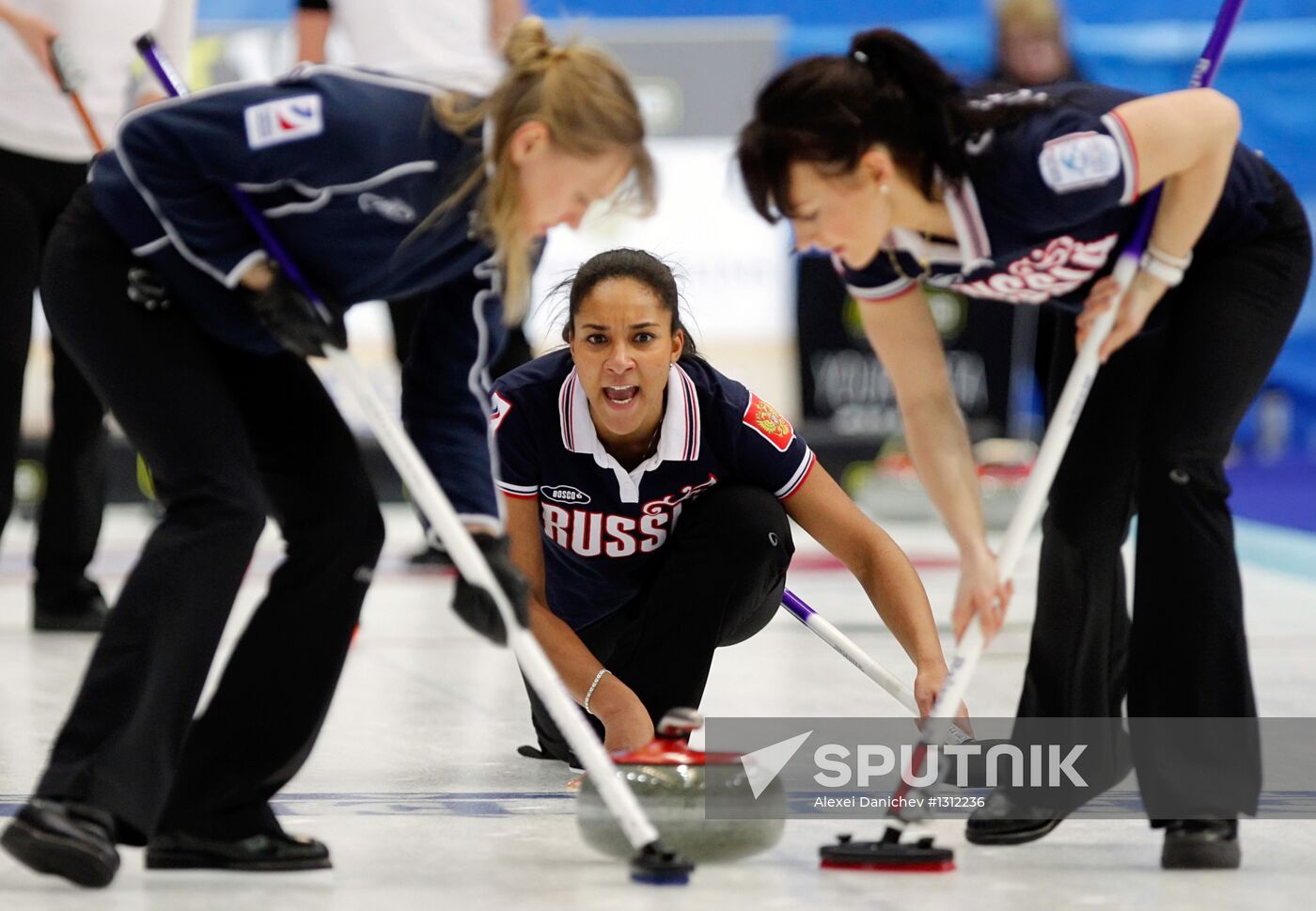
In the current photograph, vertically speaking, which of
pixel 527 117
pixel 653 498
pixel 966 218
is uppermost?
pixel 527 117

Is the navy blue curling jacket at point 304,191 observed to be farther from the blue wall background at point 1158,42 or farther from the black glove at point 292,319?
the blue wall background at point 1158,42

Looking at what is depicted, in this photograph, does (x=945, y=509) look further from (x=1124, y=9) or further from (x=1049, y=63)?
(x=1124, y=9)

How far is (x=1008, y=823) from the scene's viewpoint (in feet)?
8.18

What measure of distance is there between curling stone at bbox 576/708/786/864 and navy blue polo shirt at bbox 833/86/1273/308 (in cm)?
68

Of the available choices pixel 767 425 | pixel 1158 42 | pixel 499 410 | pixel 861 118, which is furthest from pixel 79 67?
pixel 1158 42

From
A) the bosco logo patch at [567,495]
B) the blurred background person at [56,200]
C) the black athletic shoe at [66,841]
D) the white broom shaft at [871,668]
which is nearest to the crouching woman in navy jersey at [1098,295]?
the white broom shaft at [871,668]

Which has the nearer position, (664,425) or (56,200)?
(664,425)

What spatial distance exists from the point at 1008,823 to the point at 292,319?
1158 millimetres

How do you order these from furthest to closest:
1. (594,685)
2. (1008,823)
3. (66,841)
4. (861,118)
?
(594,685), (1008,823), (861,118), (66,841)

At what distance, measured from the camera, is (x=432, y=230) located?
7.16ft

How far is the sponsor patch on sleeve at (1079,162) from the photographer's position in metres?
2.28

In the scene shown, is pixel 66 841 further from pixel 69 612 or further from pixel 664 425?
pixel 69 612

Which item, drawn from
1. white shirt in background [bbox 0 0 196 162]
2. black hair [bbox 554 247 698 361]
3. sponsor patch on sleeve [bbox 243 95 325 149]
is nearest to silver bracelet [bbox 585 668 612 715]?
black hair [bbox 554 247 698 361]

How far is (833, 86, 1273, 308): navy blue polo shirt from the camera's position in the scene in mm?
2297
